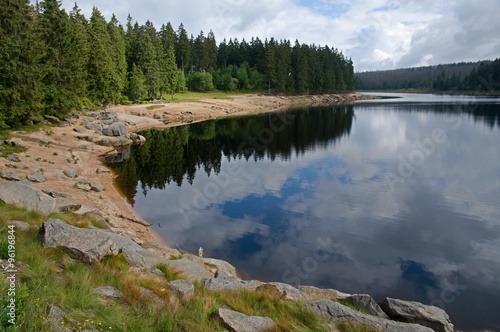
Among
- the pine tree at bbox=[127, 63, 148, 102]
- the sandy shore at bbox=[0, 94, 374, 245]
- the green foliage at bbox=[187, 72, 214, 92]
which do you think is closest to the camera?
the sandy shore at bbox=[0, 94, 374, 245]

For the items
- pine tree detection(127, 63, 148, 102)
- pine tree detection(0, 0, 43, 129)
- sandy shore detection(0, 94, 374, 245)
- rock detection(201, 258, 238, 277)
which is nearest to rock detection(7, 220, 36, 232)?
sandy shore detection(0, 94, 374, 245)

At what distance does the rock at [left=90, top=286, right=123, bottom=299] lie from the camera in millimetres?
6637

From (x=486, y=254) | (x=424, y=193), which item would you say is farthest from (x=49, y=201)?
(x=424, y=193)

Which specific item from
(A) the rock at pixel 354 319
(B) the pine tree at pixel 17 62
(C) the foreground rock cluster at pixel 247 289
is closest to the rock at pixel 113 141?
(B) the pine tree at pixel 17 62

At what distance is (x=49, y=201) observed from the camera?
12.9 metres

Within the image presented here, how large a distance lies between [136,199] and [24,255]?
593 inches

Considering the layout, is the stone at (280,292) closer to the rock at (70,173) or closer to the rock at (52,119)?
the rock at (70,173)

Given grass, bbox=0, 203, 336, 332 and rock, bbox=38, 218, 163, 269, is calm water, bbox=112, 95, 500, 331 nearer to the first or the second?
rock, bbox=38, 218, 163, 269

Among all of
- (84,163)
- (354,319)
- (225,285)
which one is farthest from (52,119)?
(354,319)

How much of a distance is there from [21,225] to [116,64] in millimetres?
54477

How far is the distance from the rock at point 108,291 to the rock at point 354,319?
3818mm

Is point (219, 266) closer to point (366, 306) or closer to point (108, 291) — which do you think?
point (366, 306)

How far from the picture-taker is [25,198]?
11992mm

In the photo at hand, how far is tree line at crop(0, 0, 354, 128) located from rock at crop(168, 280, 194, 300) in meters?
23.9
